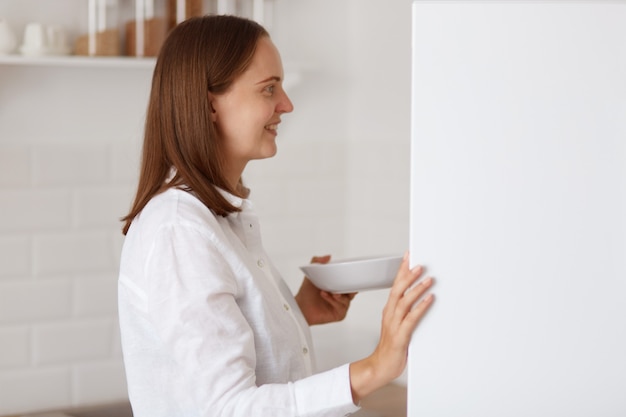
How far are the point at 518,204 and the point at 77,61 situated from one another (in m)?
1.20

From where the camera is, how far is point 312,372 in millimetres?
1617

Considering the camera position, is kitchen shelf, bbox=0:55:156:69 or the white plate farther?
kitchen shelf, bbox=0:55:156:69

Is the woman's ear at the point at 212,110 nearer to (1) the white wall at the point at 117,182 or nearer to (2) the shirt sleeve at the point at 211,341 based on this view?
(2) the shirt sleeve at the point at 211,341

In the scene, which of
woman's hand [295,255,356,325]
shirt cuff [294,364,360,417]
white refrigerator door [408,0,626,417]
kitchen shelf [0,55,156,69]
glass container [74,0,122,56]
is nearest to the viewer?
white refrigerator door [408,0,626,417]

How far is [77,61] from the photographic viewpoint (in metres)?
2.12

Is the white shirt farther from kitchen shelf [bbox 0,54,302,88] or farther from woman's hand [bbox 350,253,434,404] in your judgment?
kitchen shelf [bbox 0,54,302,88]

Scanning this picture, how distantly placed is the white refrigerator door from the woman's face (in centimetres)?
37

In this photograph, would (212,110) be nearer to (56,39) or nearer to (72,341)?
(56,39)

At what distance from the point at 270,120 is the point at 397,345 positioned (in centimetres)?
47

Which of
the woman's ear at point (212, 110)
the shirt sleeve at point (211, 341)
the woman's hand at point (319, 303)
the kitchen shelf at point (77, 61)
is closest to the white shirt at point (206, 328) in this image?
the shirt sleeve at point (211, 341)

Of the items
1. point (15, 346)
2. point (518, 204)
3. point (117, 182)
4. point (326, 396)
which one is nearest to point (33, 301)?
point (15, 346)

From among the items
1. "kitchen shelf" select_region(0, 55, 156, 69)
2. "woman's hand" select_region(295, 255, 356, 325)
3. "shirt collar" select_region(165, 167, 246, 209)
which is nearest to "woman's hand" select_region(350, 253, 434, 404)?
"shirt collar" select_region(165, 167, 246, 209)

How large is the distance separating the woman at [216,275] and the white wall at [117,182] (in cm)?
74

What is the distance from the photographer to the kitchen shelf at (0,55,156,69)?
206 cm
